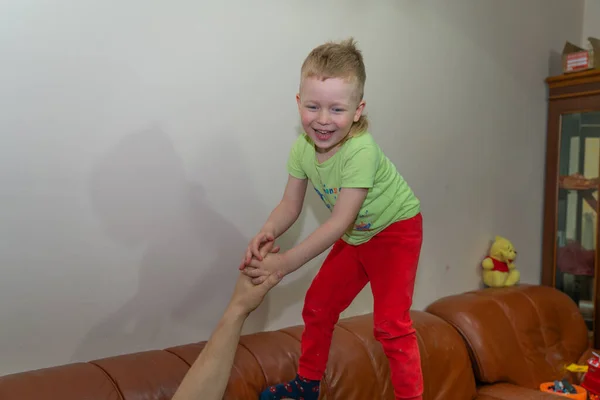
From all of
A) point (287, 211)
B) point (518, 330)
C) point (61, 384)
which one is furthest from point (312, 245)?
point (518, 330)

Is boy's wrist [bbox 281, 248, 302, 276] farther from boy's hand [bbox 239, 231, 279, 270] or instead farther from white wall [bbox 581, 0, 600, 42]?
white wall [bbox 581, 0, 600, 42]

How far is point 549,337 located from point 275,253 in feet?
6.76

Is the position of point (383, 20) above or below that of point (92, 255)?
above

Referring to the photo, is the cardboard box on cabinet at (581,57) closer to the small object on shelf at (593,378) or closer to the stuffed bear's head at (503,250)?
the stuffed bear's head at (503,250)

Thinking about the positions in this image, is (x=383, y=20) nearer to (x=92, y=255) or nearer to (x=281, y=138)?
(x=281, y=138)

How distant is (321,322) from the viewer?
1685mm

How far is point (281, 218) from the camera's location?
161 centimetres

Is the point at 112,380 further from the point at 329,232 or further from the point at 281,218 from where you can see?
the point at 329,232

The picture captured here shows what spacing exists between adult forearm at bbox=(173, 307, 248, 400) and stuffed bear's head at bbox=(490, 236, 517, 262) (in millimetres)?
2089

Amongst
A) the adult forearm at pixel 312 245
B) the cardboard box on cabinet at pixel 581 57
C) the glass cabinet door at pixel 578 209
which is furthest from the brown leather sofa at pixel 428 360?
the cardboard box on cabinet at pixel 581 57

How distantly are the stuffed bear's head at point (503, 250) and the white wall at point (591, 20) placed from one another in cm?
162

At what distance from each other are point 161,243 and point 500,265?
2.00 metres

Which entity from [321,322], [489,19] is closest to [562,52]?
[489,19]

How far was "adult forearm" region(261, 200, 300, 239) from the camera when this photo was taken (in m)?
1.57
